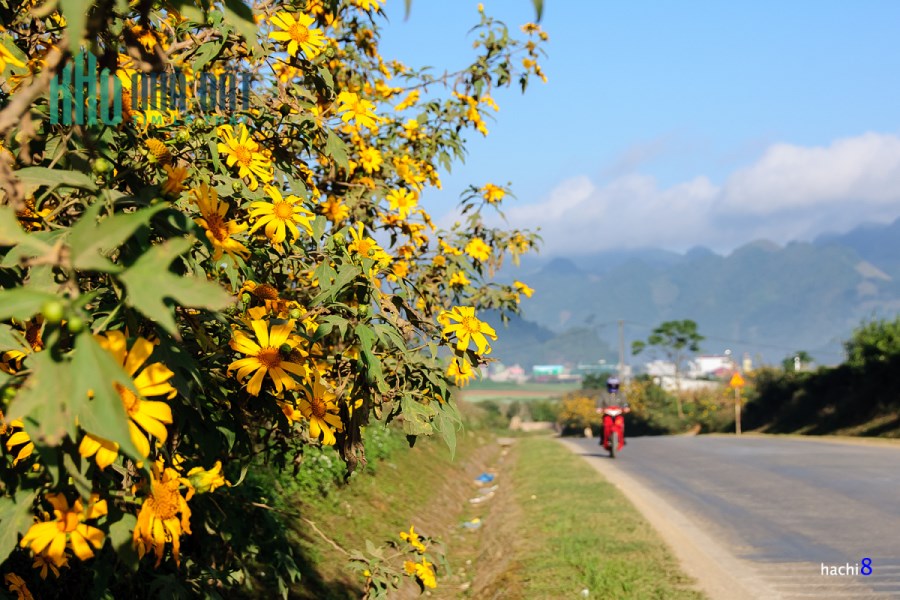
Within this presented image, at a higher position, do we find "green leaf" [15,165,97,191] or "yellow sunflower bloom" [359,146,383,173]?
"yellow sunflower bloom" [359,146,383,173]

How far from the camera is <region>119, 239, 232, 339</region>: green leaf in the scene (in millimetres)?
1039

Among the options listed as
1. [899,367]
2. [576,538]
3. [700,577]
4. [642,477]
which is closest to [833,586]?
[700,577]

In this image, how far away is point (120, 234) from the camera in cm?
108

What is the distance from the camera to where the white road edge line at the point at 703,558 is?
5.40 metres

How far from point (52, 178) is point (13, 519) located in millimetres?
685

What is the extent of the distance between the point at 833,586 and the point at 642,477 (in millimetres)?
8139

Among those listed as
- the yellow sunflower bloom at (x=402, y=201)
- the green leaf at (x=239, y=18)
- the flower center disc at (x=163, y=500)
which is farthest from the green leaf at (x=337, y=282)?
the yellow sunflower bloom at (x=402, y=201)

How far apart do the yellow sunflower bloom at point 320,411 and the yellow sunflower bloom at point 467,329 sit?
0.43 m

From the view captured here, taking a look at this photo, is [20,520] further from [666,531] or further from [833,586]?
[666,531]

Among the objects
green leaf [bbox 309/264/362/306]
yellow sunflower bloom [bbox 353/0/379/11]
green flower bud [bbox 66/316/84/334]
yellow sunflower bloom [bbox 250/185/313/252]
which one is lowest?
green flower bud [bbox 66/316/84/334]

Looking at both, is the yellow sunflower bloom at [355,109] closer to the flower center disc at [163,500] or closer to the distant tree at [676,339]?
the flower center disc at [163,500]

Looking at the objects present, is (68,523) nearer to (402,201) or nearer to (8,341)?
(8,341)

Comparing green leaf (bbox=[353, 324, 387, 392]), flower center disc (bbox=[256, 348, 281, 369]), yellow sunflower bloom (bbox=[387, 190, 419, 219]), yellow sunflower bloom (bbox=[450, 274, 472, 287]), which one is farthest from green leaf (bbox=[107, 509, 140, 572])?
yellow sunflower bloom (bbox=[450, 274, 472, 287])

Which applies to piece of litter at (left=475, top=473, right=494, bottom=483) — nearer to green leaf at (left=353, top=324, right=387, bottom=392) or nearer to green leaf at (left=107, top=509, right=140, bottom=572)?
green leaf at (left=353, top=324, right=387, bottom=392)
